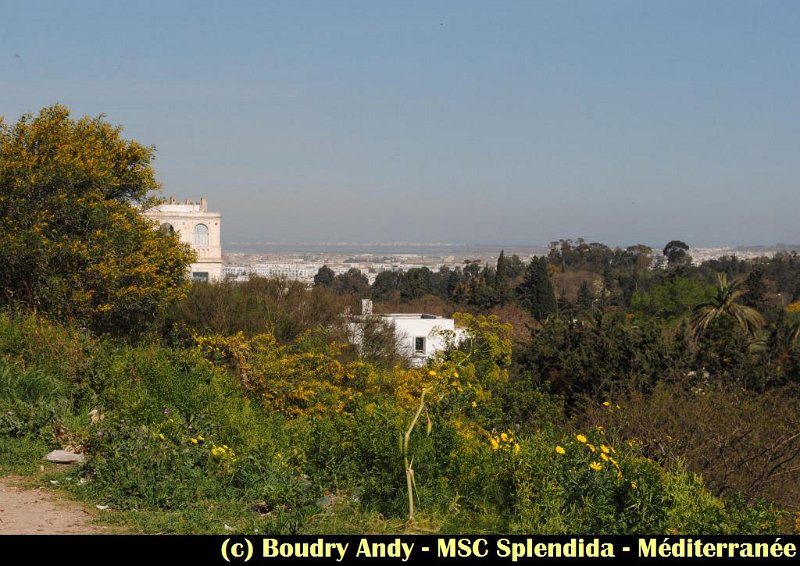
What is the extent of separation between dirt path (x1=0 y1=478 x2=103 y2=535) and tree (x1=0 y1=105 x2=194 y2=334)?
9.83 metres

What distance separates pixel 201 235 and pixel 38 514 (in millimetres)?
52579

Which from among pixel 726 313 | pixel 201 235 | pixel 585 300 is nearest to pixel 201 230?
pixel 201 235

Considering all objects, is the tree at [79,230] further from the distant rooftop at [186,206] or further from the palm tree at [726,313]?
the distant rooftop at [186,206]

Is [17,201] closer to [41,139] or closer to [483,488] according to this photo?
[41,139]

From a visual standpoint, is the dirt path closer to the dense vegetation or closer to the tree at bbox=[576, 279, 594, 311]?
the dense vegetation

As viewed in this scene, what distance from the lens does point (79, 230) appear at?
16781mm

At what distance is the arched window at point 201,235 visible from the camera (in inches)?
Result: 2208

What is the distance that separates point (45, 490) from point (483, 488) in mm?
2724

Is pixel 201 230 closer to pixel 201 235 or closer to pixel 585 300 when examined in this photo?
pixel 201 235

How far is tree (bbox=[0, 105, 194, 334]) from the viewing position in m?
15.7

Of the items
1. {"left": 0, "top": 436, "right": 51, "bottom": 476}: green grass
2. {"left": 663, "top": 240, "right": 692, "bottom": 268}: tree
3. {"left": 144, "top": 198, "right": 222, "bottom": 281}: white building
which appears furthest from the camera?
{"left": 663, "top": 240, "right": 692, "bottom": 268}: tree
